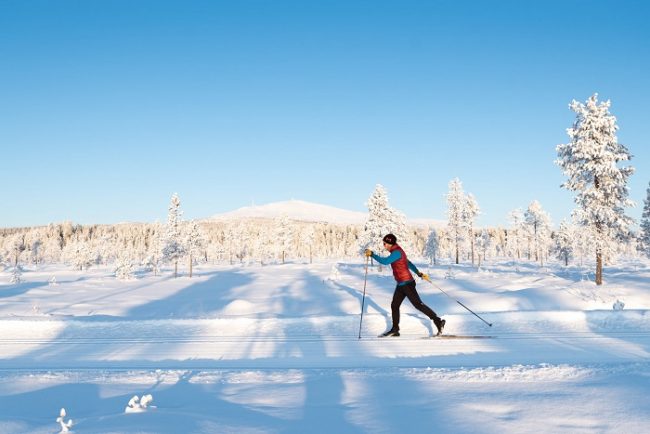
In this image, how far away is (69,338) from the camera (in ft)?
34.8

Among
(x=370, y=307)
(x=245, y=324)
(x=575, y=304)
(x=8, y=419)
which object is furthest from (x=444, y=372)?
(x=575, y=304)

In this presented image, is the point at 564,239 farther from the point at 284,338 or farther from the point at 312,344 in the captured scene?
the point at 312,344

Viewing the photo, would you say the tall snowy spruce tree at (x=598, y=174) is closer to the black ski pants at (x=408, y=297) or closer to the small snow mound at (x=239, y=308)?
the small snow mound at (x=239, y=308)

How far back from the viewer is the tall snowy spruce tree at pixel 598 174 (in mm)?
26312

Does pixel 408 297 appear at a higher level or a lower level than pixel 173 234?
lower

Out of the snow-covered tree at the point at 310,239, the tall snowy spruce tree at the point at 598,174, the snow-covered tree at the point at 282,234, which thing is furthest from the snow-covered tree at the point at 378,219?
the snow-covered tree at the point at 310,239

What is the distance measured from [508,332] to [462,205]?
65623 mm

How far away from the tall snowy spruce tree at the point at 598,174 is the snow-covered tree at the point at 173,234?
49.0 metres

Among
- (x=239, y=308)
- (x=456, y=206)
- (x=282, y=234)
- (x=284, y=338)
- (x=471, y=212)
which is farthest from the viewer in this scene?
(x=282, y=234)

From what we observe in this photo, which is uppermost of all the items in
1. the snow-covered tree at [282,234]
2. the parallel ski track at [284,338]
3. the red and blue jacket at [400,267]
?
the snow-covered tree at [282,234]

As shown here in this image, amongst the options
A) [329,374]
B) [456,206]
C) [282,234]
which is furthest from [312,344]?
[282,234]

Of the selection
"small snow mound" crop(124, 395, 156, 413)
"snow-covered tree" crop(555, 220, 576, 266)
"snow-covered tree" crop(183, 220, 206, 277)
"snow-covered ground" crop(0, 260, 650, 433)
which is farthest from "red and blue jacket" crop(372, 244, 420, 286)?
"snow-covered tree" crop(555, 220, 576, 266)

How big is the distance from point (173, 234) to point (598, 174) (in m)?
51.2

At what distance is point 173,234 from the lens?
205ft
